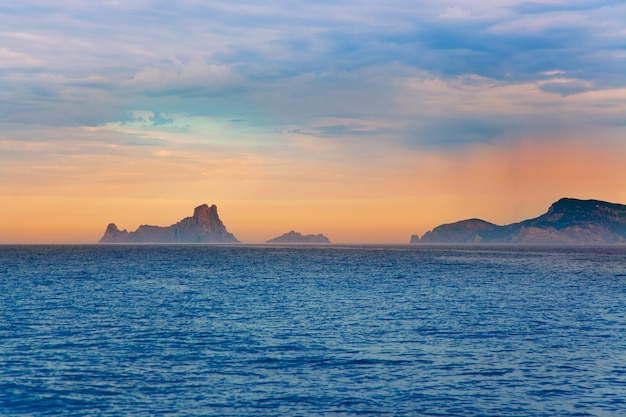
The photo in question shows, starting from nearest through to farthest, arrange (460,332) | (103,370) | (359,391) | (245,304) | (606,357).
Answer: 1. (359,391)
2. (103,370)
3. (606,357)
4. (460,332)
5. (245,304)

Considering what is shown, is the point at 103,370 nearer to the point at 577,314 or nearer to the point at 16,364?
the point at 16,364

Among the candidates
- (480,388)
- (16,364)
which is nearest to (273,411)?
(480,388)

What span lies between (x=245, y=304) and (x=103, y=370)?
3840 cm

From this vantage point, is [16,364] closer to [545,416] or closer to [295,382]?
Answer: [295,382]

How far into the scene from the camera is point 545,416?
3005 centimetres

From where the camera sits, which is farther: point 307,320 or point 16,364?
point 307,320

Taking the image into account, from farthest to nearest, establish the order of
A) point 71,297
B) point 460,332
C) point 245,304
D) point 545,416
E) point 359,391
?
point 71,297, point 245,304, point 460,332, point 359,391, point 545,416

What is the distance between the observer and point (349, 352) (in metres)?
44.7

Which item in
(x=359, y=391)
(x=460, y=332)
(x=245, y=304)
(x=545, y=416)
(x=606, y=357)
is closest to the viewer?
(x=545, y=416)

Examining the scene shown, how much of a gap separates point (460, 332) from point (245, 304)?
103ft

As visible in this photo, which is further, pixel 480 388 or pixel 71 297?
pixel 71 297

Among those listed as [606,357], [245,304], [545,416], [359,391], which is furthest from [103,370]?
[245,304]

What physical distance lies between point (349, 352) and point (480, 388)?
12.0 meters

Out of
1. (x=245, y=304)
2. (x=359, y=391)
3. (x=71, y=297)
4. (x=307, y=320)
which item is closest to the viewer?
(x=359, y=391)
